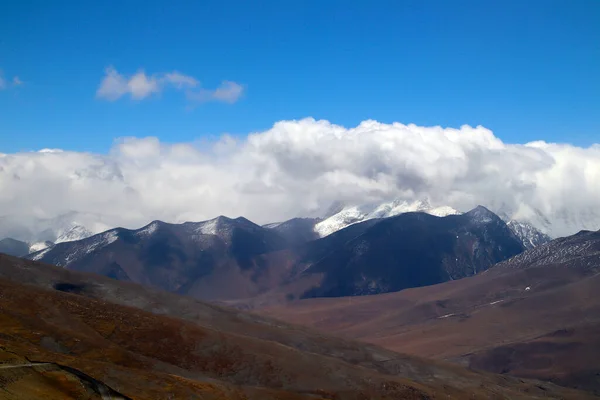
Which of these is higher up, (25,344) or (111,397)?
(25,344)

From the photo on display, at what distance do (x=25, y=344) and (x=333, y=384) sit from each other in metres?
94.3

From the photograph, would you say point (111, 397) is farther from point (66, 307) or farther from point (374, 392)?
point (374, 392)

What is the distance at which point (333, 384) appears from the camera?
197500 mm

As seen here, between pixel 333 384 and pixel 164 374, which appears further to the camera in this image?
pixel 333 384

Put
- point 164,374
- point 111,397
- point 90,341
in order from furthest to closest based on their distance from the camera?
1. point 90,341
2. point 164,374
3. point 111,397

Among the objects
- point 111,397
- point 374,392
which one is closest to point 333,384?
point 374,392

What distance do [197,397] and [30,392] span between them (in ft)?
173

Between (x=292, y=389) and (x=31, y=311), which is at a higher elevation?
(x=31, y=311)

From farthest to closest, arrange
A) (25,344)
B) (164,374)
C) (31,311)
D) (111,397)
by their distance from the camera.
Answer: (31,311) → (164,374) → (25,344) → (111,397)

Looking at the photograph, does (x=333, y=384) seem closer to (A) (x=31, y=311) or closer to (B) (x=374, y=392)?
(B) (x=374, y=392)

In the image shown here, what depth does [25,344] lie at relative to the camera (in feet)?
470

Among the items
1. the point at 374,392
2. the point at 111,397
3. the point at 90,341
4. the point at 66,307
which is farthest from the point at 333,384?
the point at 111,397

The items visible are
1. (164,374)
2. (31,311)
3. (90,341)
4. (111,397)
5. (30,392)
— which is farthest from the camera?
(31,311)

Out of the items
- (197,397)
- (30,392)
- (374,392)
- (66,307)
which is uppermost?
(66,307)
